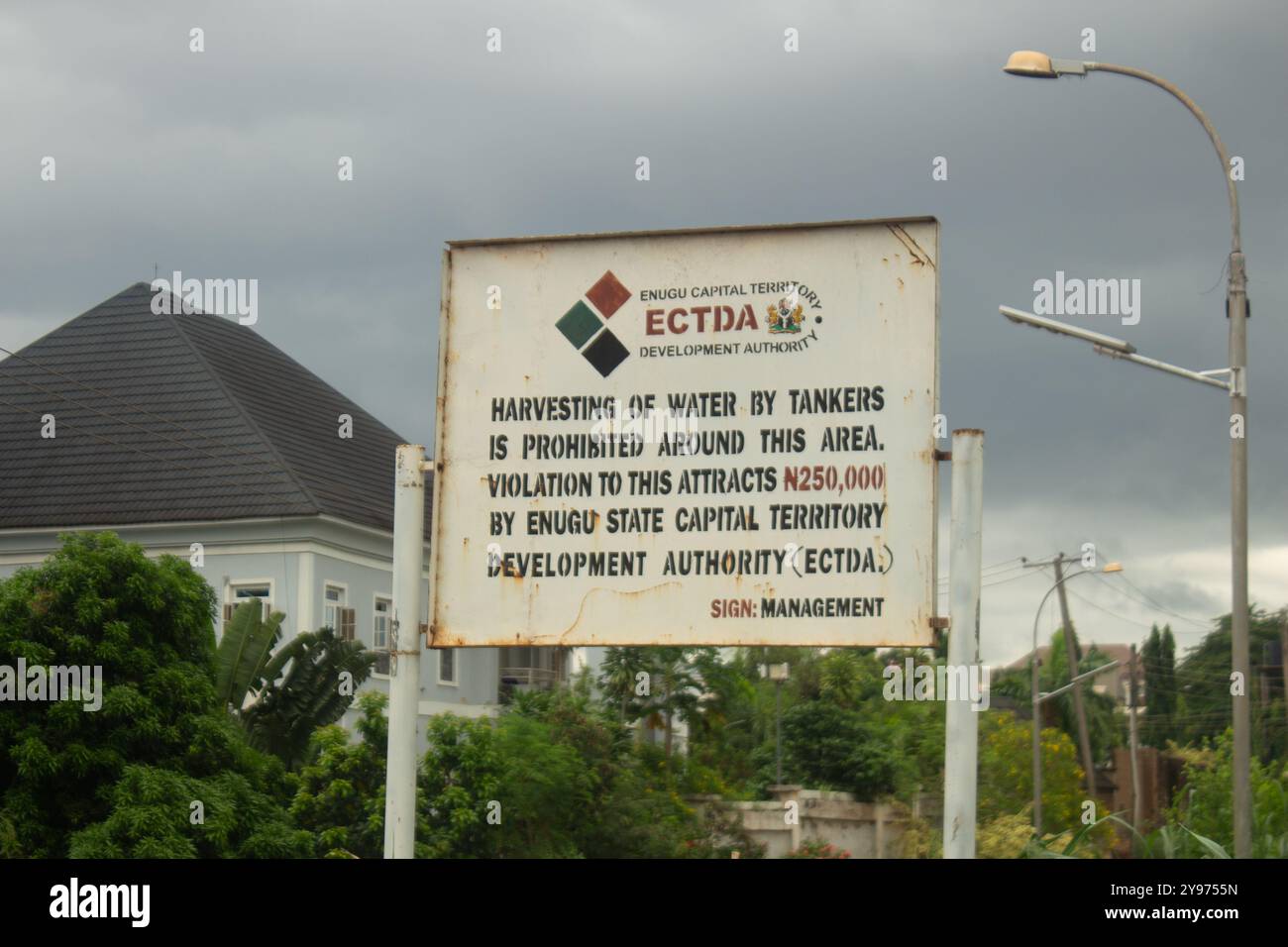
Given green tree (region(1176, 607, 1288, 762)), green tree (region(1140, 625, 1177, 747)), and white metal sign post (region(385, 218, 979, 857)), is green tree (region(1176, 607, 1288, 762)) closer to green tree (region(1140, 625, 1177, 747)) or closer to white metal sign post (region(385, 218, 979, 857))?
green tree (region(1140, 625, 1177, 747))

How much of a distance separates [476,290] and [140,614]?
11.4m

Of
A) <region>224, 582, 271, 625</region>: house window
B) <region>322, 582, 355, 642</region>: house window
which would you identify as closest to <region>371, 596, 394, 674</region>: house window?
<region>322, 582, 355, 642</region>: house window

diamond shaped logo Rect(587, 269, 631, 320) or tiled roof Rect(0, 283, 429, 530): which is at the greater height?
tiled roof Rect(0, 283, 429, 530)

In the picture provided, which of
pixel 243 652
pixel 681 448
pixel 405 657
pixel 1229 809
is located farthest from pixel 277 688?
pixel 681 448

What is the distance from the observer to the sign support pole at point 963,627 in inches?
270

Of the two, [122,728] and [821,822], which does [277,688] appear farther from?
[821,822]

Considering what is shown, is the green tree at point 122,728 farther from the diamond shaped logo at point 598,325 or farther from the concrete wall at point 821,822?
the concrete wall at point 821,822

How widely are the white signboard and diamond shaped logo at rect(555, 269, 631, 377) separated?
0.03ft

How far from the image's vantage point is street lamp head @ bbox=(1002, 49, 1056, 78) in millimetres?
14891

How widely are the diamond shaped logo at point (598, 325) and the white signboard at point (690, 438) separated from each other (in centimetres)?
1

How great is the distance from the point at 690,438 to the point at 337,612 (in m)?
30.2

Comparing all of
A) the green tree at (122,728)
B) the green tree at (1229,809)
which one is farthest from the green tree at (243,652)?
the green tree at (1229,809)
